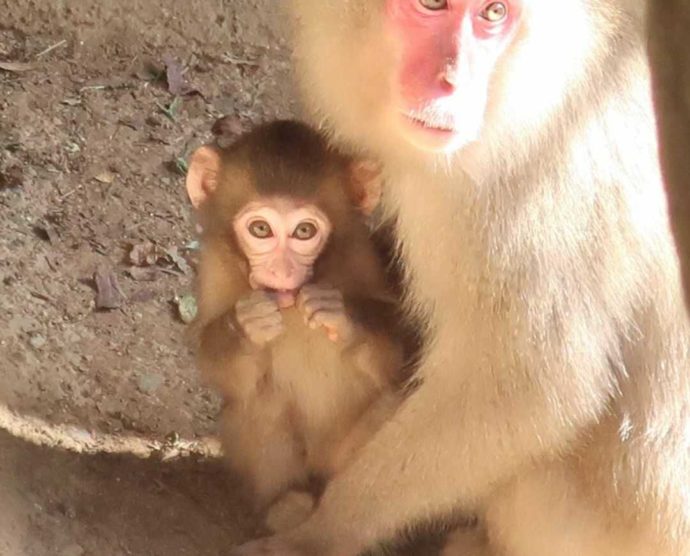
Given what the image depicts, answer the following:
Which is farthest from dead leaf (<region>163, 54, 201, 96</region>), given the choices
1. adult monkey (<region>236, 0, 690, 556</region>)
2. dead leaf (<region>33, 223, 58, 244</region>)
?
adult monkey (<region>236, 0, 690, 556</region>)

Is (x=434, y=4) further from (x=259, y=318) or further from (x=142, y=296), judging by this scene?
(x=142, y=296)

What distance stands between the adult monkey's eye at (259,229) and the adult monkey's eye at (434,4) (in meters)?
0.80

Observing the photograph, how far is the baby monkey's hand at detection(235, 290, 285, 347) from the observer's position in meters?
2.92

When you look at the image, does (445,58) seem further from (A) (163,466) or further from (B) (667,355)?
(A) (163,466)

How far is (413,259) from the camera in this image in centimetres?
276

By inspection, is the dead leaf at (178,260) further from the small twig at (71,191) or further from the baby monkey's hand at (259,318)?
the baby monkey's hand at (259,318)

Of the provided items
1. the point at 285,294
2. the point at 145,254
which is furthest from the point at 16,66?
the point at 285,294

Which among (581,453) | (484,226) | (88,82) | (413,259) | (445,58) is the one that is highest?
(445,58)

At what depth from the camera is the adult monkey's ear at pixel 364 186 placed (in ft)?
10.0

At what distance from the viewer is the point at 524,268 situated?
257 cm

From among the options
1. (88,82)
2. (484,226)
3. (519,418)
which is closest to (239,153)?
(484,226)

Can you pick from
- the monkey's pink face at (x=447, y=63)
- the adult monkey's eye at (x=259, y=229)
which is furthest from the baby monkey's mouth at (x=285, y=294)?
the monkey's pink face at (x=447, y=63)

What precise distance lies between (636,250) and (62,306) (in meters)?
2.17

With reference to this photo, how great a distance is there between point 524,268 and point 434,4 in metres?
0.63
